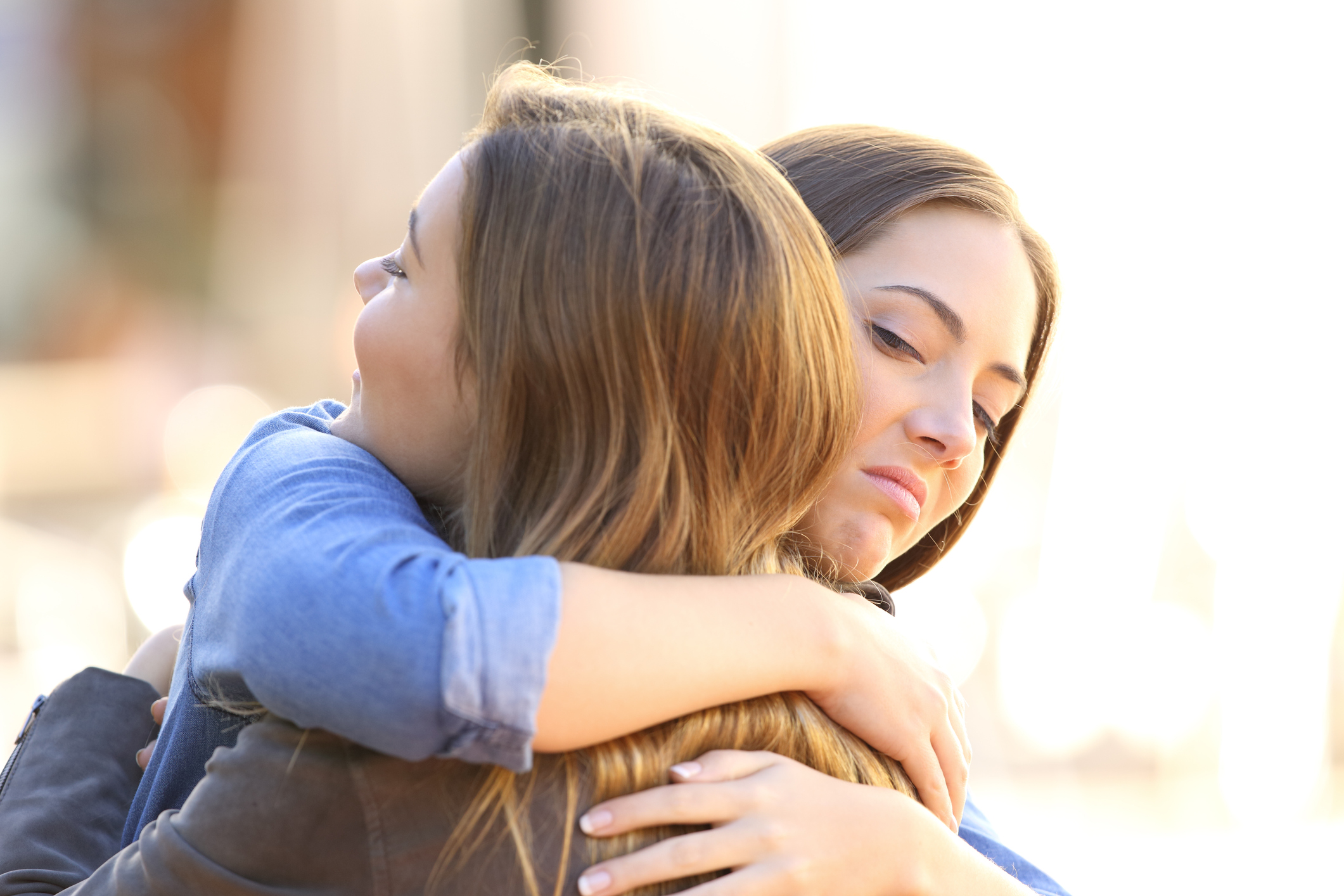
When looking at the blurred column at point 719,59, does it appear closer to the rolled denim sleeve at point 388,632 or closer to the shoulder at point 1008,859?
the shoulder at point 1008,859

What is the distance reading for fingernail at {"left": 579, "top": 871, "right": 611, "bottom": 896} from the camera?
0.92m

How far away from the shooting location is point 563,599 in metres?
0.86

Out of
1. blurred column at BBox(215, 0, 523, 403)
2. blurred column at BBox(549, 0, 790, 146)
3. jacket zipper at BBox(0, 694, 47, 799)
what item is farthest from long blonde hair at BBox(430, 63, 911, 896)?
blurred column at BBox(215, 0, 523, 403)

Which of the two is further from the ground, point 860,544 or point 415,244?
point 415,244

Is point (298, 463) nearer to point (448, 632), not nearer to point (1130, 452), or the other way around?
point (448, 632)

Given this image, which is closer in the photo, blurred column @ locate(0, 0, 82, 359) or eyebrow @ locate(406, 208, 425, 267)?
eyebrow @ locate(406, 208, 425, 267)

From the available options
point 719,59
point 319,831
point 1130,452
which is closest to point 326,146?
point 719,59

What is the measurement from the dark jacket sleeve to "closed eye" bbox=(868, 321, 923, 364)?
95cm

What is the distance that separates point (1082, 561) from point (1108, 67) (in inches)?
73.6

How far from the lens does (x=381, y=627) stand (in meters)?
0.81

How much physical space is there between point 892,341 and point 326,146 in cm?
528

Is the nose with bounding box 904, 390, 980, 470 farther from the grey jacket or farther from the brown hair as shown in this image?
the grey jacket

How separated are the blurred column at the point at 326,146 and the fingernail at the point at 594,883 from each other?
4.78 m

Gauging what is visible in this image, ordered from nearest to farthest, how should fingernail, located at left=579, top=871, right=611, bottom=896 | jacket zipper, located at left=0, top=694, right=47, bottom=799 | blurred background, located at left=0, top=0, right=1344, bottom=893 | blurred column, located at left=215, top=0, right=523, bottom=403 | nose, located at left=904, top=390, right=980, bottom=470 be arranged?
fingernail, located at left=579, top=871, right=611, bottom=896 < jacket zipper, located at left=0, top=694, right=47, bottom=799 < nose, located at left=904, top=390, right=980, bottom=470 < blurred background, located at left=0, top=0, right=1344, bottom=893 < blurred column, located at left=215, top=0, right=523, bottom=403
